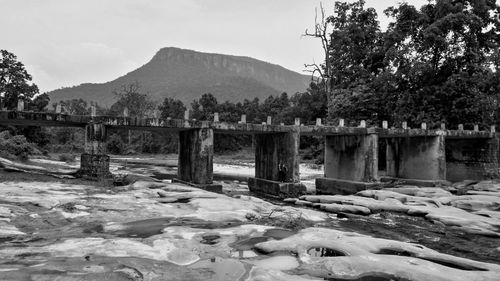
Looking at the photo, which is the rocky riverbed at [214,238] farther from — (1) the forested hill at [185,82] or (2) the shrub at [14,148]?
(1) the forested hill at [185,82]

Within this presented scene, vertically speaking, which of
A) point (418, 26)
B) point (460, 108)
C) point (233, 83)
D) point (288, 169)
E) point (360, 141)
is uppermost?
point (233, 83)

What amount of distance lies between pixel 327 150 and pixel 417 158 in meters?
6.69

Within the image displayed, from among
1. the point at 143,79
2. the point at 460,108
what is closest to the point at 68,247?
the point at 460,108

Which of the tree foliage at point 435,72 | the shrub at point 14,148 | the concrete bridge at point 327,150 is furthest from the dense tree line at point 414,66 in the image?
the shrub at point 14,148

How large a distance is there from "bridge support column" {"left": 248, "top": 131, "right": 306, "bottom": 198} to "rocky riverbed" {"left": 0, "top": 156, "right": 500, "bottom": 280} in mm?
4532

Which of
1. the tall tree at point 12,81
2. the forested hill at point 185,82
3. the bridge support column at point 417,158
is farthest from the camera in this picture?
the forested hill at point 185,82

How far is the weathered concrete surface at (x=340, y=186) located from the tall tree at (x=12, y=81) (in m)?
39.4

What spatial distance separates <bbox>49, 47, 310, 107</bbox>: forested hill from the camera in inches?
5089

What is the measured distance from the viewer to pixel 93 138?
16031mm

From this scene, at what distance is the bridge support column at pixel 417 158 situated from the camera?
25875 millimetres

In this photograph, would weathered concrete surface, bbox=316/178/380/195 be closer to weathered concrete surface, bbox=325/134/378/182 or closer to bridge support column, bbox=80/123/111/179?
weathered concrete surface, bbox=325/134/378/182

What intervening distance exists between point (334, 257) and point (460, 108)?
2698cm

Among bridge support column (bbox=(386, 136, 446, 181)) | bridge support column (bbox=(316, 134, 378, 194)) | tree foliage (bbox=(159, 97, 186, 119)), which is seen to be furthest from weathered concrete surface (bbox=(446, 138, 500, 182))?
tree foliage (bbox=(159, 97, 186, 119))

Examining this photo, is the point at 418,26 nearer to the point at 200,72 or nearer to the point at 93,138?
the point at 93,138
